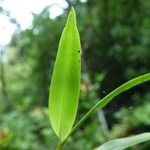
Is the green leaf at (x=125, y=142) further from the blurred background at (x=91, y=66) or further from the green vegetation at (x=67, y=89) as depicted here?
the blurred background at (x=91, y=66)

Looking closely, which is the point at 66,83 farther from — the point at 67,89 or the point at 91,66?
the point at 91,66

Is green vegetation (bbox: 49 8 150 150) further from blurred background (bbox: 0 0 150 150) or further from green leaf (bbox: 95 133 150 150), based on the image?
blurred background (bbox: 0 0 150 150)

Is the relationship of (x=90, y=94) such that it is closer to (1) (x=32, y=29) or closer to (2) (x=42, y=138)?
(2) (x=42, y=138)

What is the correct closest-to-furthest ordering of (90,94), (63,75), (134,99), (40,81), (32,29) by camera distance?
(63,75)
(90,94)
(134,99)
(32,29)
(40,81)

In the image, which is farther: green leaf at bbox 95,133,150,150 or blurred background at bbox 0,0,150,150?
blurred background at bbox 0,0,150,150

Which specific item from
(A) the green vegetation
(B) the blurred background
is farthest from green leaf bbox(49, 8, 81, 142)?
(B) the blurred background

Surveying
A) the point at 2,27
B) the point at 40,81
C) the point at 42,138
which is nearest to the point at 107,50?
the point at 40,81
